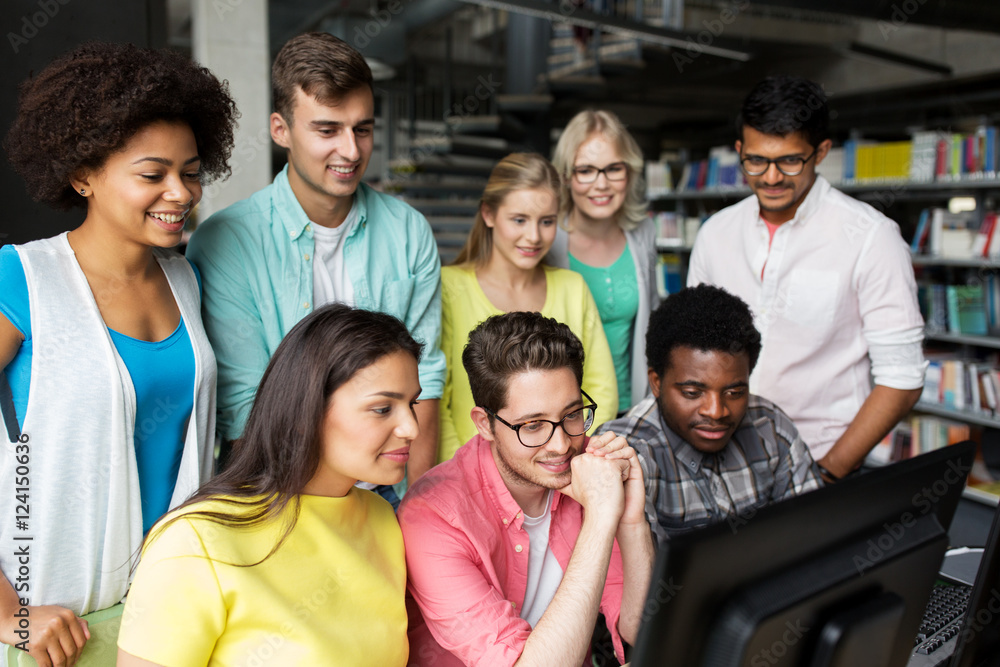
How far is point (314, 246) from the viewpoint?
177 centimetres

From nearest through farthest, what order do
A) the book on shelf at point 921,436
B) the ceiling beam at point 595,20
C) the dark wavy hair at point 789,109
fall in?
the dark wavy hair at point 789,109 → the ceiling beam at point 595,20 → the book on shelf at point 921,436

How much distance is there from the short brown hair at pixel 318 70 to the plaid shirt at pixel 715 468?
0.94m

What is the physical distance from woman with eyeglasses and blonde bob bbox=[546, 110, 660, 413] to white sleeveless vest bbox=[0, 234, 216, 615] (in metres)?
1.43

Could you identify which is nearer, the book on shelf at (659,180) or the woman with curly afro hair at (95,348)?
the woman with curly afro hair at (95,348)

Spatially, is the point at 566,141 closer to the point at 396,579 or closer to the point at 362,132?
the point at 362,132

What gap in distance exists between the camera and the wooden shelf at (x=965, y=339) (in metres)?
4.25

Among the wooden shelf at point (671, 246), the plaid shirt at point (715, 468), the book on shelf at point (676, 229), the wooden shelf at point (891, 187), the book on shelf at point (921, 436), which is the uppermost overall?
the wooden shelf at point (891, 187)

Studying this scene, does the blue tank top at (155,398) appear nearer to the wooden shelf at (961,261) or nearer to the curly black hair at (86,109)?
the curly black hair at (86,109)

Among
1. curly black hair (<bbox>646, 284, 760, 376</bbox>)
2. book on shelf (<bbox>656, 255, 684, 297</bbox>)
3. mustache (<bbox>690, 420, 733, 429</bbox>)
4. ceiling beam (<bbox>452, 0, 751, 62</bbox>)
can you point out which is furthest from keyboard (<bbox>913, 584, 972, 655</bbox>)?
book on shelf (<bbox>656, 255, 684, 297</bbox>)

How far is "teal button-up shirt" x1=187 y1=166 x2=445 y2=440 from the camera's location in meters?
1.60

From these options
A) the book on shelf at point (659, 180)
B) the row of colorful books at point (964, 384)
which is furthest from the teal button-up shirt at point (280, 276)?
the book on shelf at point (659, 180)

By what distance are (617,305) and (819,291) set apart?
60cm

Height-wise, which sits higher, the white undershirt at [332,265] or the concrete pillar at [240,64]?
the concrete pillar at [240,64]

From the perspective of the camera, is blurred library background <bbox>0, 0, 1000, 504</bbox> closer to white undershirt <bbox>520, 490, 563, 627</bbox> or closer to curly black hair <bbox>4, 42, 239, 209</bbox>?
curly black hair <bbox>4, 42, 239, 209</bbox>
